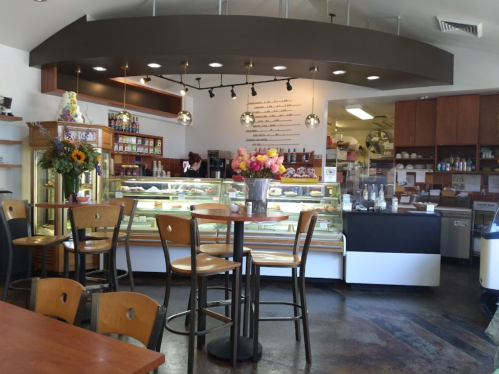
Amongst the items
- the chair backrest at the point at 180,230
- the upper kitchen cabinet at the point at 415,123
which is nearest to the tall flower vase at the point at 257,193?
the chair backrest at the point at 180,230

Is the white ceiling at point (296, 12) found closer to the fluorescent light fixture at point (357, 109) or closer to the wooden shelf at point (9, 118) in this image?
the wooden shelf at point (9, 118)

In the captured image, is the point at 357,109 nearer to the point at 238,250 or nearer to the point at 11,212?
the point at 238,250

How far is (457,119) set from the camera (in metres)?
7.31

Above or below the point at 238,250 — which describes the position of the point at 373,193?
above

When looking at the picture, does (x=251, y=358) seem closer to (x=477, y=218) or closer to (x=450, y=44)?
(x=477, y=218)

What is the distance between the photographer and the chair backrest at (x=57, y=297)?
4.99 ft

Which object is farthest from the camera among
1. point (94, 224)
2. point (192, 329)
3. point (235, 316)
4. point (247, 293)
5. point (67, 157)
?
point (67, 157)

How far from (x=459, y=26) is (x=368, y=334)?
176 inches

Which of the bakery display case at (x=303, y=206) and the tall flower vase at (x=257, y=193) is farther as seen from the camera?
the bakery display case at (x=303, y=206)

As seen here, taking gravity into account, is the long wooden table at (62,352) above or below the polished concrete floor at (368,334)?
above

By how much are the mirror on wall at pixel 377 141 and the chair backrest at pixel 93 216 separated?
11692mm

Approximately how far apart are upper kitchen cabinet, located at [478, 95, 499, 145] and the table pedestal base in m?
6.20

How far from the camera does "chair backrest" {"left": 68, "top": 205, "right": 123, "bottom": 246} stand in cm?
325

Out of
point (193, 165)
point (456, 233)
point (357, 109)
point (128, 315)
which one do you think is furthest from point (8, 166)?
point (456, 233)
